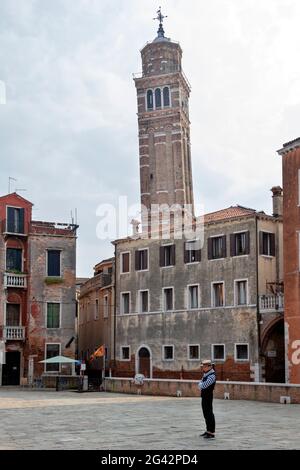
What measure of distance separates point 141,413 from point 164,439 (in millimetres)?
6980

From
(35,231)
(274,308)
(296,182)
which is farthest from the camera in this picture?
(35,231)

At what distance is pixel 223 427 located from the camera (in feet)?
52.6

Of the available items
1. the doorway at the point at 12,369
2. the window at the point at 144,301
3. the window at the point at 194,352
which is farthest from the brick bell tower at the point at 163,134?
the window at the point at 194,352

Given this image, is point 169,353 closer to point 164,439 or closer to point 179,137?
point 164,439

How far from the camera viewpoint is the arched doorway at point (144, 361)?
41469 mm

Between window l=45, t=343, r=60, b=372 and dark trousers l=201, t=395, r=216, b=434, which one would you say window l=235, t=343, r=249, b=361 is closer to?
window l=45, t=343, r=60, b=372

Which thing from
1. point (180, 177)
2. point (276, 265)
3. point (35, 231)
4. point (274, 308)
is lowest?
point (274, 308)

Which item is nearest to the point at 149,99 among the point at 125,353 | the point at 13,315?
the point at 125,353

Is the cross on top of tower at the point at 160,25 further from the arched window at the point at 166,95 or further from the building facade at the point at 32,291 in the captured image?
the building facade at the point at 32,291

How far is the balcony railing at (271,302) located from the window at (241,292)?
43.2 inches

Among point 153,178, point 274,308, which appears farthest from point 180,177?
point 274,308

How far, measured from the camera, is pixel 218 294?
126 feet

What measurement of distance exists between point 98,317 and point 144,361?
27.9ft

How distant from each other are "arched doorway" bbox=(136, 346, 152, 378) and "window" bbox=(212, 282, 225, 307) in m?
5.93
